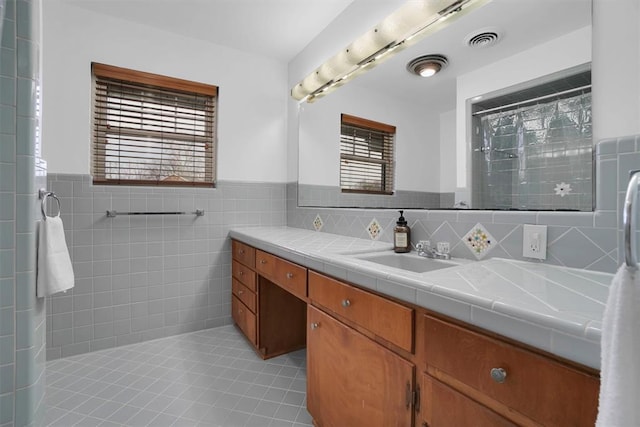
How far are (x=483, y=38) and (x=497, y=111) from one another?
0.34 metres

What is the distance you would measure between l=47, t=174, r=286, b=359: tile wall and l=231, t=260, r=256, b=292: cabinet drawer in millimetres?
121

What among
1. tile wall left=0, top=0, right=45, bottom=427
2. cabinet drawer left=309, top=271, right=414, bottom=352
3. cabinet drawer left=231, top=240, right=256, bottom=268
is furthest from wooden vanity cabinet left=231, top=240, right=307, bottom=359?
tile wall left=0, top=0, right=45, bottom=427

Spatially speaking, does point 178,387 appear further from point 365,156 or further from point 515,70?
point 515,70

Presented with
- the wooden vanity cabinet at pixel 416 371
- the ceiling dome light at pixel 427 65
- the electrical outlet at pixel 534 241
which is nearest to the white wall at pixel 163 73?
the wooden vanity cabinet at pixel 416 371

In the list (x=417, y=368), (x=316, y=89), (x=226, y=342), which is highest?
(x=316, y=89)

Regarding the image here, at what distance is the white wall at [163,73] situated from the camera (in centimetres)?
199

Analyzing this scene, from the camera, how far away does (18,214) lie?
1050 mm

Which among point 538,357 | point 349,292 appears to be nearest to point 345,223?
point 349,292

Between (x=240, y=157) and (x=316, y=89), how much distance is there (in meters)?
0.88

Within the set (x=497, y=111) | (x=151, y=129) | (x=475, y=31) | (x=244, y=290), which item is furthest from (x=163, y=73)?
(x=497, y=111)

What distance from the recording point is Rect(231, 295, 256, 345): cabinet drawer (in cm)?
213

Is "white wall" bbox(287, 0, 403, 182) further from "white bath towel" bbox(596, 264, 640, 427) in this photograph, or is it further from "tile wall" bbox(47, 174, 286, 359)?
"white bath towel" bbox(596, 264, 640, 427)

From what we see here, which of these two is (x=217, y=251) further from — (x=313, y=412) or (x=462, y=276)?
(x=462, y=276)

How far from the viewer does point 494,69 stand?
4.09 feet
